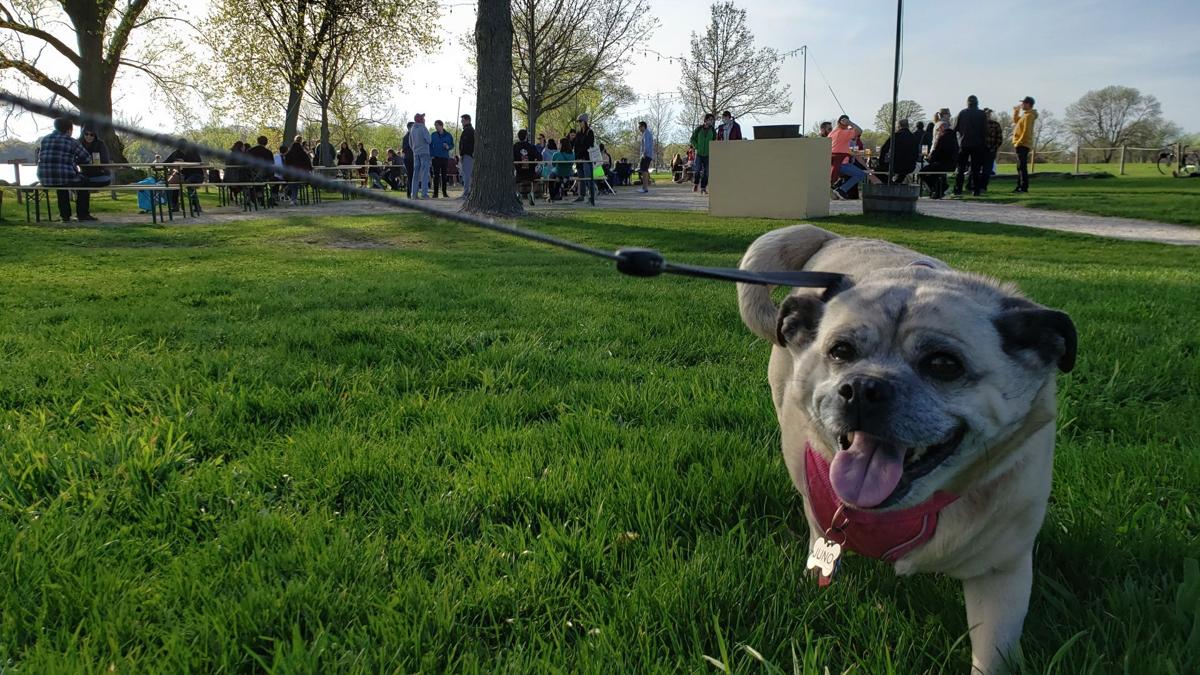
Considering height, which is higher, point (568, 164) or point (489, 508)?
point (568, 164)

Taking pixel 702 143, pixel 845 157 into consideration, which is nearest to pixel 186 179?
pixel 702 143

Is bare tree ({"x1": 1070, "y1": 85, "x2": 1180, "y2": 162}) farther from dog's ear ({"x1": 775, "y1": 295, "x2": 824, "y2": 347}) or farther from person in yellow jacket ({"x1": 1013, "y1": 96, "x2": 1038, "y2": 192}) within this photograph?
dog's ear ({"x1": 775, "y1": 295, "x2": 824, "y2": 347})

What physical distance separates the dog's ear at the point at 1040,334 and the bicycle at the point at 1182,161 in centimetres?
3785

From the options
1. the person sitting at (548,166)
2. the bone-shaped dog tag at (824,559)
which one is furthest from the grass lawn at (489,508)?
the person sitting at (548,166)

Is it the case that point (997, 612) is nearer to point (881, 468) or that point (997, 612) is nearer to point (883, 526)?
point (883, 526)

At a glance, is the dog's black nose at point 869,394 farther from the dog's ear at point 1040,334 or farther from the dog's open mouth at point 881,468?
the dog's ear at point 1040,334

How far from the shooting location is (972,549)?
1824 mm

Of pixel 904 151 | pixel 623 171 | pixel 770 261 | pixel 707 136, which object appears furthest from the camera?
pixel 623 171

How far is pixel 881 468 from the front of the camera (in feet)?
6.03

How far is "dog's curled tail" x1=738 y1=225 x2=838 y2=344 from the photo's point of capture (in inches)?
109

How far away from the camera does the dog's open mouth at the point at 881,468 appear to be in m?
A: 1.80

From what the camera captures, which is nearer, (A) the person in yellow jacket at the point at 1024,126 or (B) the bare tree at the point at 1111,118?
(A) the person in yellow jacket at the point at 1024,126

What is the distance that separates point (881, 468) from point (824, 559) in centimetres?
30

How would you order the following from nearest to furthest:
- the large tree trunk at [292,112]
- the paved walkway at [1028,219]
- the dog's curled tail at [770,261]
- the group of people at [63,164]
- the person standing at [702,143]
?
the dog's curled tail at [770,261]
the paved walkway at [1028,219]
the group of people at [63,164]
the person standing at [702,143]
the large tree trunk at [292,112]
